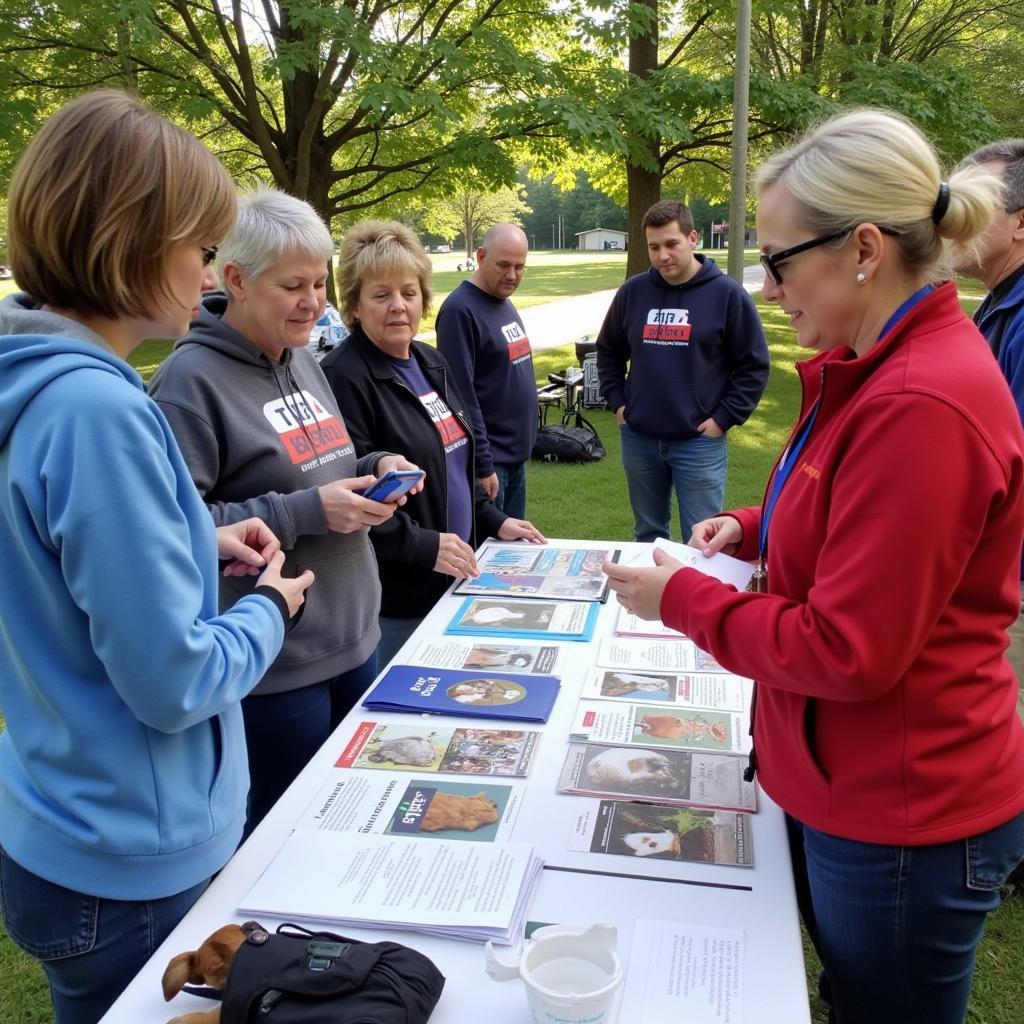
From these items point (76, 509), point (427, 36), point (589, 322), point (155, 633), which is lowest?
point (589, 322)

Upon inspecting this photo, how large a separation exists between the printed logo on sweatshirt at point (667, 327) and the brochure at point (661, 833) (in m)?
3.20

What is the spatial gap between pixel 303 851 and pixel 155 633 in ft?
1.82

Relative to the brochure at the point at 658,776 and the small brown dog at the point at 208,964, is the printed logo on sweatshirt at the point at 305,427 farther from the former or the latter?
the small brown dog at the point at 208,964

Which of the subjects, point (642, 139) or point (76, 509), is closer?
point (76, 509)

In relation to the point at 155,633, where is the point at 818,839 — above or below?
below

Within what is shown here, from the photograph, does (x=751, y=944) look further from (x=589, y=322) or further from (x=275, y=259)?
(x=589, y=322)

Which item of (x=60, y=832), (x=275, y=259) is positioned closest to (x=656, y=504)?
(x=275, y=259)

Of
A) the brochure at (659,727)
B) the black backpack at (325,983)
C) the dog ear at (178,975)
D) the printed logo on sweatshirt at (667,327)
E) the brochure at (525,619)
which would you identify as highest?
the printed logo on sweatshirt at (667,327)

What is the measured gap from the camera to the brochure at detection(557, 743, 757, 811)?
1.57 m

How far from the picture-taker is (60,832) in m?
1.20

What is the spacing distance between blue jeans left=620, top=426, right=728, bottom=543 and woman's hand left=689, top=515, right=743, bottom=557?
8.20 ft

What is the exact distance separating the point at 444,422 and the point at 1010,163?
6.24ft

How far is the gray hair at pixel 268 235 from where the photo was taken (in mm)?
1978

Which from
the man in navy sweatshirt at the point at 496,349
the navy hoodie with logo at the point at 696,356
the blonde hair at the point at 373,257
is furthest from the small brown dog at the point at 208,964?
the navy hoodie with logo at the point at 696,356
